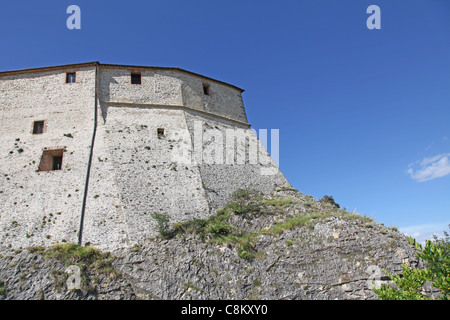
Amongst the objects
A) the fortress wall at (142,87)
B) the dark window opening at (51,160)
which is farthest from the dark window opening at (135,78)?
the dark window opening at (51,160)

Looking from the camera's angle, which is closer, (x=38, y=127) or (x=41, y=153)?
(x=41, y=153)

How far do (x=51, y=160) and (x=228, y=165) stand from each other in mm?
9372

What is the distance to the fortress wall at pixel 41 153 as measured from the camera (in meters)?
13.5

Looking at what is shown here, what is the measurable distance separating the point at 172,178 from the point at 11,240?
7129 mm

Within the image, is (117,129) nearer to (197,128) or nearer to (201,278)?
(197,128)

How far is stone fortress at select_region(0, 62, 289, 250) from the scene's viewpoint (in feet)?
45.0

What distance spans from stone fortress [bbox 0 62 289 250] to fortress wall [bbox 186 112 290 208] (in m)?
0.07

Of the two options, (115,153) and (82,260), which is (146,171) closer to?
(115,153)

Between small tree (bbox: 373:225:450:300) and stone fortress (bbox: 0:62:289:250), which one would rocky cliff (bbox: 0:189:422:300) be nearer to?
stone fortress (bbox: 0:62:289:250)

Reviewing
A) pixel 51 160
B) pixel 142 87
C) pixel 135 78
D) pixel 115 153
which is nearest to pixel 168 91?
pixel 142 87

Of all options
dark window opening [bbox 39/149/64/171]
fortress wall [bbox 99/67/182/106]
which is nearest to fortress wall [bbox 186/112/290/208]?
fortress wall [bbox 99/67/182/106]

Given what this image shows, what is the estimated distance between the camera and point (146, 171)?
15.8m

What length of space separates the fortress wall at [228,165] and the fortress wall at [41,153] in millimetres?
6059

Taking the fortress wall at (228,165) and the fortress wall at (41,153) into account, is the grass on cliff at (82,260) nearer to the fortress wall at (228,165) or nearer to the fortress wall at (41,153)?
the fortress wall at (41,153)
